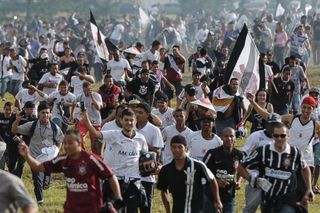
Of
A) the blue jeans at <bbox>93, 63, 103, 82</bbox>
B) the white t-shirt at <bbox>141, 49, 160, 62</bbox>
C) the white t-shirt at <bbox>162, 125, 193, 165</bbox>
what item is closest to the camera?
the white t-shirt at <bbox>162, 125, 193, 165</bbox>

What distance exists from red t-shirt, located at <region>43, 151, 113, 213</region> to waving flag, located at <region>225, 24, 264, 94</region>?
755 centimetres

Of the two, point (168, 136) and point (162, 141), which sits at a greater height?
point (162, 141)

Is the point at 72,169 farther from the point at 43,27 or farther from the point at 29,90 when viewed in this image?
the point at 43,27

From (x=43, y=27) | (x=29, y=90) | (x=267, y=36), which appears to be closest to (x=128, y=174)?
(x=29, y=90)

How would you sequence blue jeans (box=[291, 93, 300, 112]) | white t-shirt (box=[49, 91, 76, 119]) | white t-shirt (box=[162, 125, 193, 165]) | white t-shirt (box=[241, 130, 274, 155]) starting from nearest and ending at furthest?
white t-shirt (box=[241, 130, 274, 155]) → white t-shirt (box=[162, 125, 193, 165]) → white t-shirt (box=[49, 91, 76, 119]) → blue jeans (box=[291, 93, 300, 112])

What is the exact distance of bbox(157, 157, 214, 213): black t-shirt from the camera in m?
12.4

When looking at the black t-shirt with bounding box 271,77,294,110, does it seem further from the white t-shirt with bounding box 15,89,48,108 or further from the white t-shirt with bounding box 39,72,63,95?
the white t-shirt with bounding box 15,89,48,108

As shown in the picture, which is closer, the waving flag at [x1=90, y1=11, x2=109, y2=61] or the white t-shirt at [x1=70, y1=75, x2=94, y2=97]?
the white t-shirt at [x1=70, y1=75, x2=94, y2=97]

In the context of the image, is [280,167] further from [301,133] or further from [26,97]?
[26,97]

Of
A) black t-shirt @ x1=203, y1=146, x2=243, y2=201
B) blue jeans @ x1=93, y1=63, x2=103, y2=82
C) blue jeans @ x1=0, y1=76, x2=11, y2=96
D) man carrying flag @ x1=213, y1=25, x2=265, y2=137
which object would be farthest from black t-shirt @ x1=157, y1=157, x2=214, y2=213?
blue jeans @ x1=93, y1=63, x2=103, y2=82

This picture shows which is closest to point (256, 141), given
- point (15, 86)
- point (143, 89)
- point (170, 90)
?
point (143, 89)

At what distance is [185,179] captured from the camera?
1236 centimetres

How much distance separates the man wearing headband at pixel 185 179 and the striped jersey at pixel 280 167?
60 centimetres

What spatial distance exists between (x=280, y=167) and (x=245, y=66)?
278 inches
